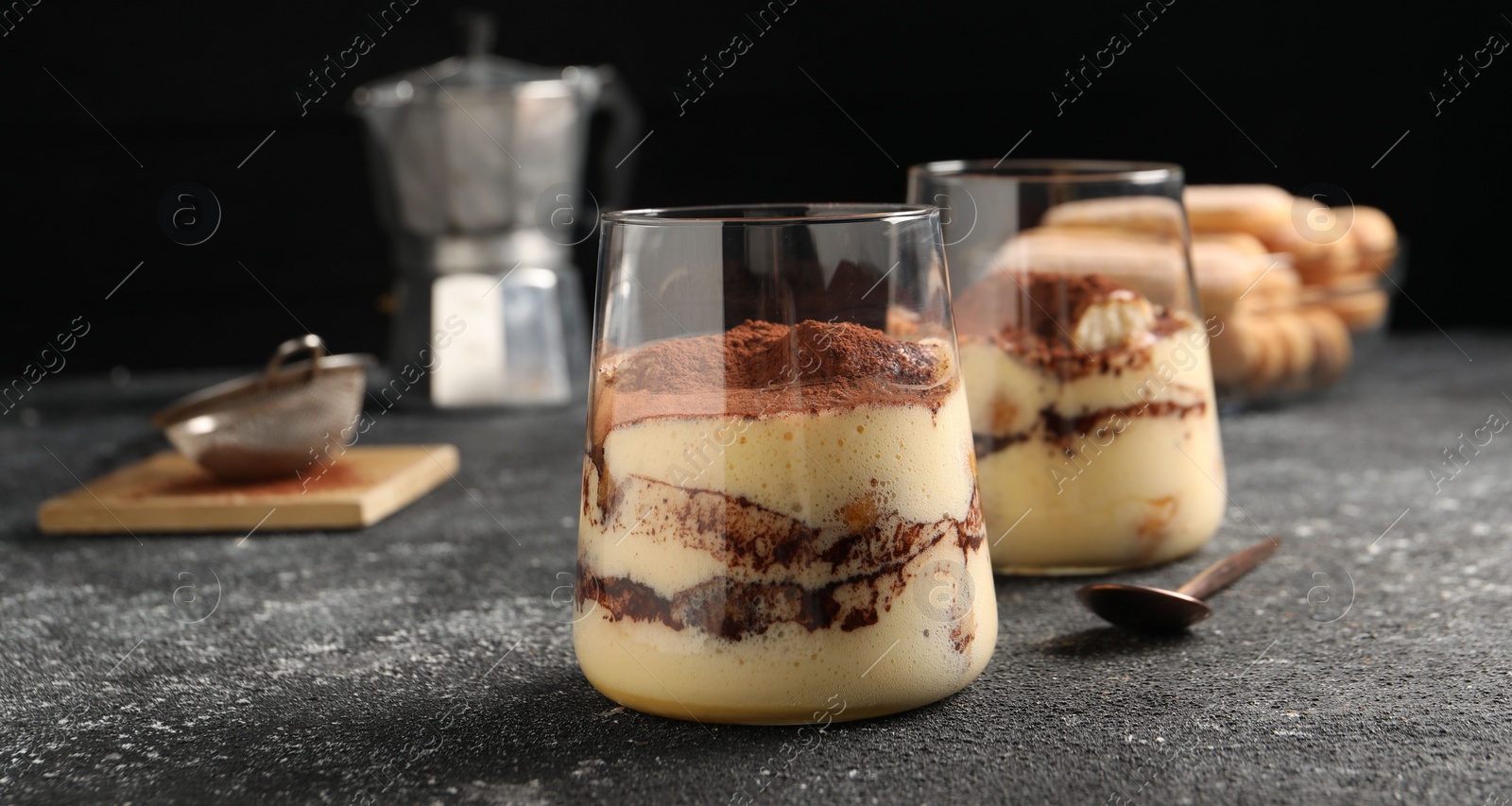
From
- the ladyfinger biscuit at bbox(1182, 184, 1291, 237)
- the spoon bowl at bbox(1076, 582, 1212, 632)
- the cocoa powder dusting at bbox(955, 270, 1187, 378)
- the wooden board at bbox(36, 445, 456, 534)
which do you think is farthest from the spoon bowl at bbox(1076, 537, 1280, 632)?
the ladyfinger biscuit at bbox(1182, 184, 1291, 237)

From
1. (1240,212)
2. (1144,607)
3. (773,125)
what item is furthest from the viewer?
(773,125)

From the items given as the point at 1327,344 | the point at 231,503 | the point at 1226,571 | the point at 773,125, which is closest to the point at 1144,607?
the point at 1226,571

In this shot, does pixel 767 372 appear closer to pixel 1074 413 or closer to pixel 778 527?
pixel 778 527

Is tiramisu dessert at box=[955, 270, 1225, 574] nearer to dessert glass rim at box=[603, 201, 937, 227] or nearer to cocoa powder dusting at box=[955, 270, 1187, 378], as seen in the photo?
cocoa powder dusting at box=[955, 270, 1187, 378]

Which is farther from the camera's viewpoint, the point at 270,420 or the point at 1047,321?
the point at 270,420

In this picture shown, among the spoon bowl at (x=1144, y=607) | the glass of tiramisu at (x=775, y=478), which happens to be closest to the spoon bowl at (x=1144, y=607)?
the spoon bowl at (x=1144, y=607)

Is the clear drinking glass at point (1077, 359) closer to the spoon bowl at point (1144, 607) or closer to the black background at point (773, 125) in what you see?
the spoon bowl at point (1144, 607)

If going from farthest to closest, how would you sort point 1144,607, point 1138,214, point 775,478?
point 1138,214 < point 1144,607 < point 775,478
